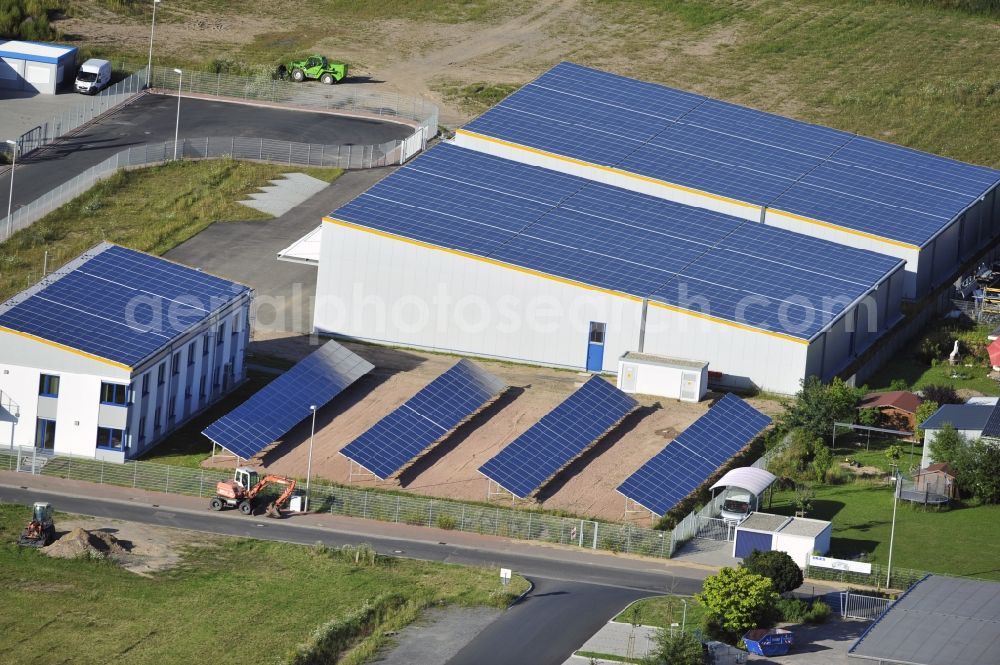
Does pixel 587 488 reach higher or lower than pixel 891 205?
lower

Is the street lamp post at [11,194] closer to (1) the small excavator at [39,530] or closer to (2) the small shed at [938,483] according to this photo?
(1) the small excavator at [39,530]

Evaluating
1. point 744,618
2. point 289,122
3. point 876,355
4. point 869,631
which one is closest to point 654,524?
point 744,618

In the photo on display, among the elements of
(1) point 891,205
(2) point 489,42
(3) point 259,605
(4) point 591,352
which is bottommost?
(3) point 259,605

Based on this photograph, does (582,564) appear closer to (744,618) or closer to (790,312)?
(744,618)

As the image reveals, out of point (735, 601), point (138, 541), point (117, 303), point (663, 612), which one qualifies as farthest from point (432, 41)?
point (735, 601)

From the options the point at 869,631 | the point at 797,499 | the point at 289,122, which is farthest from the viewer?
the point at 289,122

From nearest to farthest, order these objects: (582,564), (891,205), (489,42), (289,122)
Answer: (582,564) < (891,205) < (289,122) < (489,42)

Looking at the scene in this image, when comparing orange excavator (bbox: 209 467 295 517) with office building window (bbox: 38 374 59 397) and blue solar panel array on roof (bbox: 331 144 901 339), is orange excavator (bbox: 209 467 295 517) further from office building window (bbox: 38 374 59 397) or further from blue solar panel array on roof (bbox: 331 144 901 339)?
blue solar panel array on roof (bbox: 331 144 901 339)
